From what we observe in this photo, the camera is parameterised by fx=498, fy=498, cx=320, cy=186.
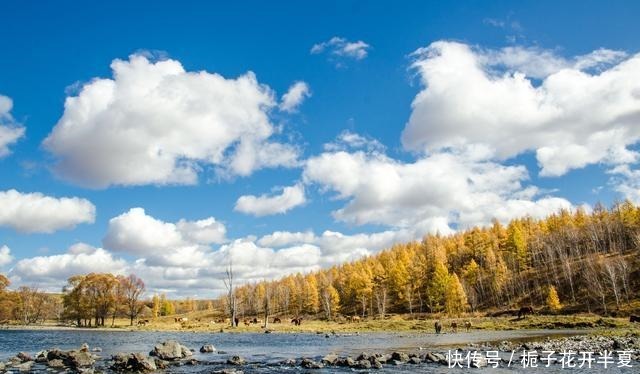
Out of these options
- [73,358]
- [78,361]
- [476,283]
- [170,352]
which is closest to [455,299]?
[476,283]

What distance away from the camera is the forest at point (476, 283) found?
389 feet

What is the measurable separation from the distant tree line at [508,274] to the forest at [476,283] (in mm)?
323

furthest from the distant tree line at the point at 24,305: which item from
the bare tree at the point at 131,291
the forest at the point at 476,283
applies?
the bare tree at the point at 131,291

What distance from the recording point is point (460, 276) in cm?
15125

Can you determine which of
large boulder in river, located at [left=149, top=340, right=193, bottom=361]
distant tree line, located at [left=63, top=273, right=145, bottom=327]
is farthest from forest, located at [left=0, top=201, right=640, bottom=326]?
→ large boulder in river, located at [left=149, top=340, right=193, bottom=361]

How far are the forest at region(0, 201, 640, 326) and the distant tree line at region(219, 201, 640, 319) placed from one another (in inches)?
12.7

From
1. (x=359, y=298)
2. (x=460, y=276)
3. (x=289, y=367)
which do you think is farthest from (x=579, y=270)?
(x=289, y=367)

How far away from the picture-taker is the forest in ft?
389

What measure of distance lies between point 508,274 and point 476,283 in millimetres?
9192

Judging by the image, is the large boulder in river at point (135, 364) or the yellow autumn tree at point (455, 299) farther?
the yellow autumn tree at point (455, 299)

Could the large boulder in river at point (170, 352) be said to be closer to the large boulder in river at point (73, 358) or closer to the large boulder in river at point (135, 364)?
the large boulder in river at point (73, 358)

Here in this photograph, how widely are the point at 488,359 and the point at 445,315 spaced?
9062cm

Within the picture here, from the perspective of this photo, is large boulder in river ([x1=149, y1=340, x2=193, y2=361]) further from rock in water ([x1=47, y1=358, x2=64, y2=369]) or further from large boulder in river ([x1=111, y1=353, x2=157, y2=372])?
rock in water ([x1=47, y1=358, x2=64, y2=369])

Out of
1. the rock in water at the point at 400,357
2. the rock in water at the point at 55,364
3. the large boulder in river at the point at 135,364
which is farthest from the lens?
the rock in water at the point at 400,357
